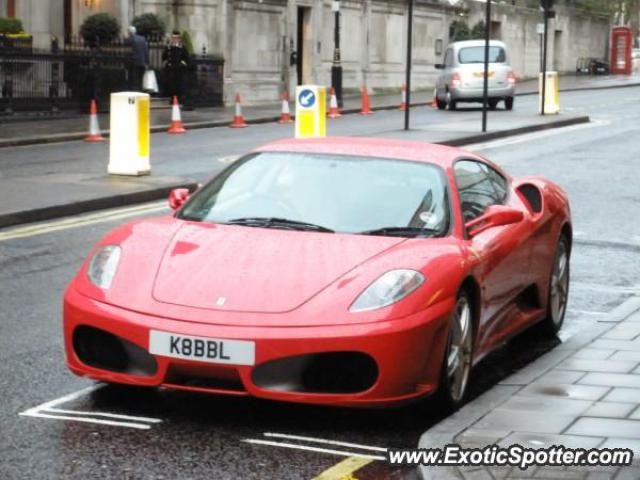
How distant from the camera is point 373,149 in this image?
786 centimetres

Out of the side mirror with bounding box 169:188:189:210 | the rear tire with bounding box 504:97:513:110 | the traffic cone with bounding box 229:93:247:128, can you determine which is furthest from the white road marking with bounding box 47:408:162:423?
the rear tire with bounding box 504:97:513:110

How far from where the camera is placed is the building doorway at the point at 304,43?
4547 centimetres

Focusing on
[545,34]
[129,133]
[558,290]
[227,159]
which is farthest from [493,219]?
[545,34]

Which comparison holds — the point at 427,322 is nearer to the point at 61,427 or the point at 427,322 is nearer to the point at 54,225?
the point at 61,427

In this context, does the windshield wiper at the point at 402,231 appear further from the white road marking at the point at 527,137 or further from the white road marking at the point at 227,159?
the white road marking at the point at 527,137

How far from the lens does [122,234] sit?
23.5 ft

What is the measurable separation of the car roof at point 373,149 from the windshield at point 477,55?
32.2 meters

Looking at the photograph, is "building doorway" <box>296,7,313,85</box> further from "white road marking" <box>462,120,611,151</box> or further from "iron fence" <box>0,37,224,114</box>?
"white road marking" <box>462,120,611,151</box>

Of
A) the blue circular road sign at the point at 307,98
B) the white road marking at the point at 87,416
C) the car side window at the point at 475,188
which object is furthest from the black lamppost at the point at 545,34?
the white road marking at the point at 87,416

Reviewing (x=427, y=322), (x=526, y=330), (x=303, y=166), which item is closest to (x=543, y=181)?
(x=526, y=330)

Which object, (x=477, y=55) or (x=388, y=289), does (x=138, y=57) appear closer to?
(x=477, y=55)

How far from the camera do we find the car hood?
6445 mm

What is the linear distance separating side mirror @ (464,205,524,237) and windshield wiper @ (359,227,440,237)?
0.93 feet

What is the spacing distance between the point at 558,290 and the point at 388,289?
2.72 meters
